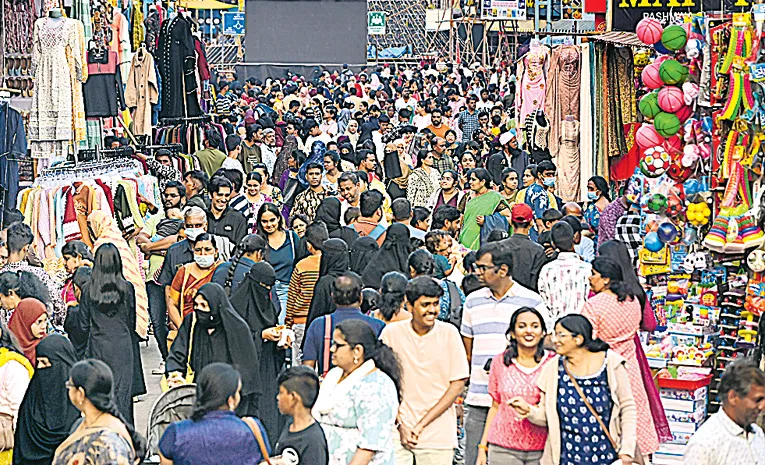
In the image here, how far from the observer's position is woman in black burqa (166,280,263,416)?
7430mm

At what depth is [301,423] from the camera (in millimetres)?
5738

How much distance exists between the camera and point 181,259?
9516 mm

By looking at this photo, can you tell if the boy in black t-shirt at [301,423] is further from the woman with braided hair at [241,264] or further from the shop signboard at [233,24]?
the shop signboard at [233,24]

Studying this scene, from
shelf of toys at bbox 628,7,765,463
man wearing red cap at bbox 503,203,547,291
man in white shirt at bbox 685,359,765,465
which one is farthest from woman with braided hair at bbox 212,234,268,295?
man in white shirt at bbox 685,359,765,465

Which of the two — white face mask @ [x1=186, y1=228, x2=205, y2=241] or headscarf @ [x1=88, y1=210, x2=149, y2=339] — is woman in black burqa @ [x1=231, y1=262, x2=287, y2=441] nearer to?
white face mask @ [x1=186, y1=228, x2=205, y2=241]

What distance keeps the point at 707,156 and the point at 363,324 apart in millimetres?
4104

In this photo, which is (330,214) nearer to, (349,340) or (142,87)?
(349,340)

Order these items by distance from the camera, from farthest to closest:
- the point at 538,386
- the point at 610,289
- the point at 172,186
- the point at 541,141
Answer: the point at 541,141, the point at 172,186, the point at 610,289, the point at 538,386

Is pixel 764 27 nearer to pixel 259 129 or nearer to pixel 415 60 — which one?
pixel 259 129

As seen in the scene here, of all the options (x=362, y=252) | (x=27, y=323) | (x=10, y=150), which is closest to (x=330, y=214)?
(x=362, y=252)

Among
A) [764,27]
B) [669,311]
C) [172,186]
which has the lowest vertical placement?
[669,311]

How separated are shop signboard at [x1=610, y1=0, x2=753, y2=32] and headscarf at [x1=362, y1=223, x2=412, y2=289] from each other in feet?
8.45

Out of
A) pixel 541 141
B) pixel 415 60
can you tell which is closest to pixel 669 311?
pixel 541 141

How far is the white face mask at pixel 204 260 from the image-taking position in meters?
8.89
